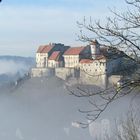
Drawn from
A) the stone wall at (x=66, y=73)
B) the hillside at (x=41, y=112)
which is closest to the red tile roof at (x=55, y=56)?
the stone wall at (x=66, y=73)

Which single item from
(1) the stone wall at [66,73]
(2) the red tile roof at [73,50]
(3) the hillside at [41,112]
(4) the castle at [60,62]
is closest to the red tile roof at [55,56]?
(4) the castle at [60,62]

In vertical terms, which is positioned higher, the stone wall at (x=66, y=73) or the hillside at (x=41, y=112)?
the stone wall at (x=66, y=73)

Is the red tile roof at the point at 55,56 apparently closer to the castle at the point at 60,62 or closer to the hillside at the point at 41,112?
the castle at the point at 60,62

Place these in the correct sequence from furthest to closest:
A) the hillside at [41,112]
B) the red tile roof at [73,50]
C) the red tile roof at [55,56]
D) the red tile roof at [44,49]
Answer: the red tile roof at [44,49], the red tile roof at [55,56], the red tile roof at [73,50], the hillside at [41,112]

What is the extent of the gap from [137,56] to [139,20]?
0.29 metres

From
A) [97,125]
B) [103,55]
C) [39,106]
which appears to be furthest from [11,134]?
[103,55]

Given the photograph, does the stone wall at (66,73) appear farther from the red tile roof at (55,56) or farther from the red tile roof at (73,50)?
the red tile roof at (73,50)

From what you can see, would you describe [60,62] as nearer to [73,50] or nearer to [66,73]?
[73,50]

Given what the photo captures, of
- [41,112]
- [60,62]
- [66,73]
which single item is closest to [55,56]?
[60,62]

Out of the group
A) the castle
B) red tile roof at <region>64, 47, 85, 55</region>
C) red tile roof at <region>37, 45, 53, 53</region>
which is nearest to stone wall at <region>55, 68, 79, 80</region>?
the castle

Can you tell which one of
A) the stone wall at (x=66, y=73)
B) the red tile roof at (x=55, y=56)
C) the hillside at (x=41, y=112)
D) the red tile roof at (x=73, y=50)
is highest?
the red tile roof at (x=73, y=50)

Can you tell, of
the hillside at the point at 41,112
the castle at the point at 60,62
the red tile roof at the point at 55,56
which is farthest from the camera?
the red tile roof at the point at 55,56

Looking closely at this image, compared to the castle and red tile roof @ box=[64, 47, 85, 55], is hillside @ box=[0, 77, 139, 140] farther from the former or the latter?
red tile roof @ box=[64, 47, 85, 55]

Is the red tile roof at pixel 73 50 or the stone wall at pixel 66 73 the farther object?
the red tile roof at pixel 73 50
